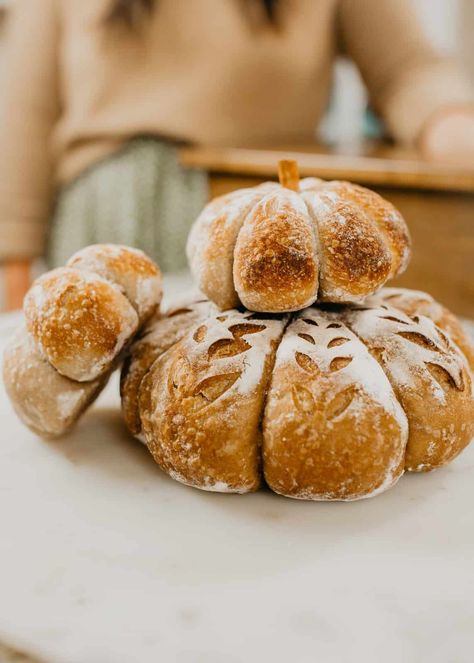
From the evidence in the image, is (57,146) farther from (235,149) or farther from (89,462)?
(89,462)

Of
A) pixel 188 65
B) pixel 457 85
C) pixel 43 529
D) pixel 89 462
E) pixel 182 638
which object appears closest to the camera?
pixel 182 638

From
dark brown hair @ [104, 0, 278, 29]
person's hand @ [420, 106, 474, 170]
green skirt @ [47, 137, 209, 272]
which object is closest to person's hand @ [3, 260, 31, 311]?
green skirt @ [47, 137, 209, 272]

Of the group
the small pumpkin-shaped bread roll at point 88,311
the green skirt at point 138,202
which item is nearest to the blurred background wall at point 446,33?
the green skirt at point 138,202

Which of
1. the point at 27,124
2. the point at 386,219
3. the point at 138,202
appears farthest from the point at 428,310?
the point at 27,124

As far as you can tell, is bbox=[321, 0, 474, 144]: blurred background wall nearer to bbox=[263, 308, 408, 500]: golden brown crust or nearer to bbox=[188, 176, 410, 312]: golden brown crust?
bbox=[188, 176, 410, 312]: golden brown crust

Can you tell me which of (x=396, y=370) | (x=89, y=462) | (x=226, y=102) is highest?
(x=226, y=102)

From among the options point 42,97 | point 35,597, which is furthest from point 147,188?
point 35,597

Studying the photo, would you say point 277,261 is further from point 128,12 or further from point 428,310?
point 128,12
